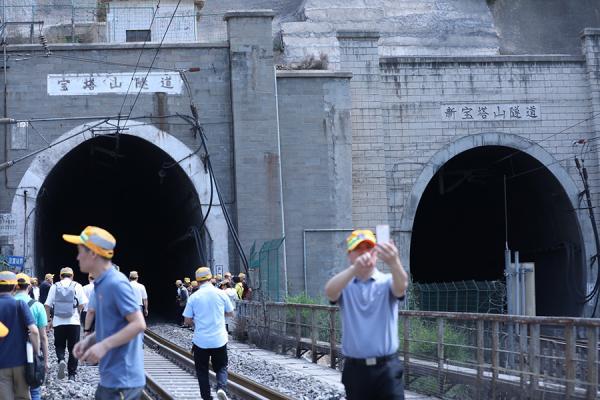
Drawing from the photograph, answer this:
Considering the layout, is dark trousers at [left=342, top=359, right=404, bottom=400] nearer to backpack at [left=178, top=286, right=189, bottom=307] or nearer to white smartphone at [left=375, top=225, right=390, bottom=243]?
white smartphone at [left=375, top=225, right=390, bottom=243]

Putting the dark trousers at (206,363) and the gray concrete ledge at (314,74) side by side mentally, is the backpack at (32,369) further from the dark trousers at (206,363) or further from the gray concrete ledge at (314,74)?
the gray concrete ledge at (314,74)

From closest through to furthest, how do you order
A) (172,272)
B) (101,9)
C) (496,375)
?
(496,375)
(101,9)
(172,272)

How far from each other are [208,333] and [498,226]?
86.6 feet

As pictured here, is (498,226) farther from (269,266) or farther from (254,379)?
(254,379)

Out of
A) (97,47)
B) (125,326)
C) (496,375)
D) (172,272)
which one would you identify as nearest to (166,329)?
(97,47)

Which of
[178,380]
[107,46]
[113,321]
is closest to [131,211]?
[107,46]

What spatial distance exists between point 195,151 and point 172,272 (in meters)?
14.1

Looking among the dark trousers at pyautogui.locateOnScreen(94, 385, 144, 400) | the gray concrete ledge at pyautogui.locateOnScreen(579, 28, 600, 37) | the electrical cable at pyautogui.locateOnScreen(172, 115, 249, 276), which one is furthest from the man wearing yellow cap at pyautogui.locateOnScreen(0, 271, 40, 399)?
the gray concrete ledge at pyautogui.locateOnScreen(579, 28, 600, 37)

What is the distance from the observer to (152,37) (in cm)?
3478

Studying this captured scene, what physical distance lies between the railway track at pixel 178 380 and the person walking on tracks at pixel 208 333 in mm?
1100

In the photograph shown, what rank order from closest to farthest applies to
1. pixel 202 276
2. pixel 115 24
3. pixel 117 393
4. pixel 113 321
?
pixel 117 393, pixel 113 321, pixel 202 276, pixel 115 24

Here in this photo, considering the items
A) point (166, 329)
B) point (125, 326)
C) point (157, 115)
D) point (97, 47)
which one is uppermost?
point (97, 47)

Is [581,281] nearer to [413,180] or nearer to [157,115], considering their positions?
[413,180]

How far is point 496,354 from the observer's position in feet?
38.2
